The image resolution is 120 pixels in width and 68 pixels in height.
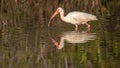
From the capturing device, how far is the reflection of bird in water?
43.6 feet

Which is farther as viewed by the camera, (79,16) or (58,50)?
(79,16)

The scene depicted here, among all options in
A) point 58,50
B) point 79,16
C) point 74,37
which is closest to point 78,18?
point 79,16

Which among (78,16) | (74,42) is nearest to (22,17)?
(78,16)

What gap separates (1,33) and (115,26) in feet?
12.1

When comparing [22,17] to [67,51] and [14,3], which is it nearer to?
[14,3]

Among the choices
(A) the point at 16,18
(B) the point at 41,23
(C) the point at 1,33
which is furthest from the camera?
(A) the point at 16,18

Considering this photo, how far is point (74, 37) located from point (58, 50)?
1.93 metres

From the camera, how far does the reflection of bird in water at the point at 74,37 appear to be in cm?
1329

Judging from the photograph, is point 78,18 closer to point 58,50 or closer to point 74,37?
point 74,37

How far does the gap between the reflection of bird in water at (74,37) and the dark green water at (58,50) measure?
0.03 metres

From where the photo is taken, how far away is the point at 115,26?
16.6m

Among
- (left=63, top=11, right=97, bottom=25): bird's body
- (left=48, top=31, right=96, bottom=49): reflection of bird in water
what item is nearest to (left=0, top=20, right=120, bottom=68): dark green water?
(left=48, top=31, right=96, bottom=49): reflection of bird in water

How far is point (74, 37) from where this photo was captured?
14.2 metres

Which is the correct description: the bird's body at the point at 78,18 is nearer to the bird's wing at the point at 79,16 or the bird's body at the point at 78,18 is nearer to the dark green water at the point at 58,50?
the bird's wing at the point at 79,16
